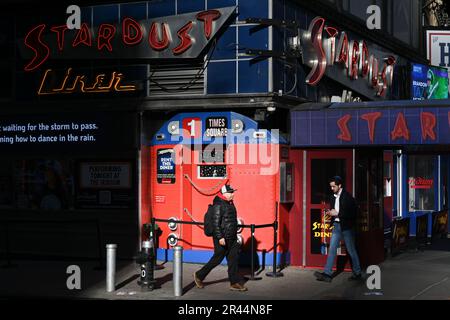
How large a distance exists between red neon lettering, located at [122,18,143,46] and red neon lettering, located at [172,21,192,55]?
0.96m

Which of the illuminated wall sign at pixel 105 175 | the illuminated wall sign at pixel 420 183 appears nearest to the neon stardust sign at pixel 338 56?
the illuminated wall sign at pixel 420 183

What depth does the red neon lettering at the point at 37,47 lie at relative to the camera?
16.0m

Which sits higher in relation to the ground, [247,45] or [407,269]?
[247,45]

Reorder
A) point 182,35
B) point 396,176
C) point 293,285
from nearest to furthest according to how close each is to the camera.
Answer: point 293,285, point 182,35, point 396,176

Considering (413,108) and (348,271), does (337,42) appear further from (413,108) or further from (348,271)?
(348,271)

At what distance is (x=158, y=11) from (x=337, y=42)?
15.1 ft

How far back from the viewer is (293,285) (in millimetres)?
12516

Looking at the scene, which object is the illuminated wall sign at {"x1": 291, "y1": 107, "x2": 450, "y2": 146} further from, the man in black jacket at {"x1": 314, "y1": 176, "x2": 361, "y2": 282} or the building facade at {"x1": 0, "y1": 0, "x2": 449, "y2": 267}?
the man in black jacket at {"x1": 314, "y1": 176, "x2": 361, "y2": 282}

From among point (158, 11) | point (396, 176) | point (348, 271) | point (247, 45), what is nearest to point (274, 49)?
point (247, 45)

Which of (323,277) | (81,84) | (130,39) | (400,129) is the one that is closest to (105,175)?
(81,84)

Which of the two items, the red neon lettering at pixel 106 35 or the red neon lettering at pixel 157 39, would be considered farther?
the red neon lettering at pixel 106 35

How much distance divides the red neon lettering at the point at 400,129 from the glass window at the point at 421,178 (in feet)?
30.4

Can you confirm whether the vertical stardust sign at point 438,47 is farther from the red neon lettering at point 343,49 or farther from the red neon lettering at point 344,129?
the red neon lettering at point 344,129

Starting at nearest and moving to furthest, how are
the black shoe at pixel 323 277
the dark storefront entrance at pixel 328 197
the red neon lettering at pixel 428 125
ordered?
the black shoe at pixel 323 277
the red neon lettering at pixel 428 125
the dark storefront entrance at pixel 328 197
